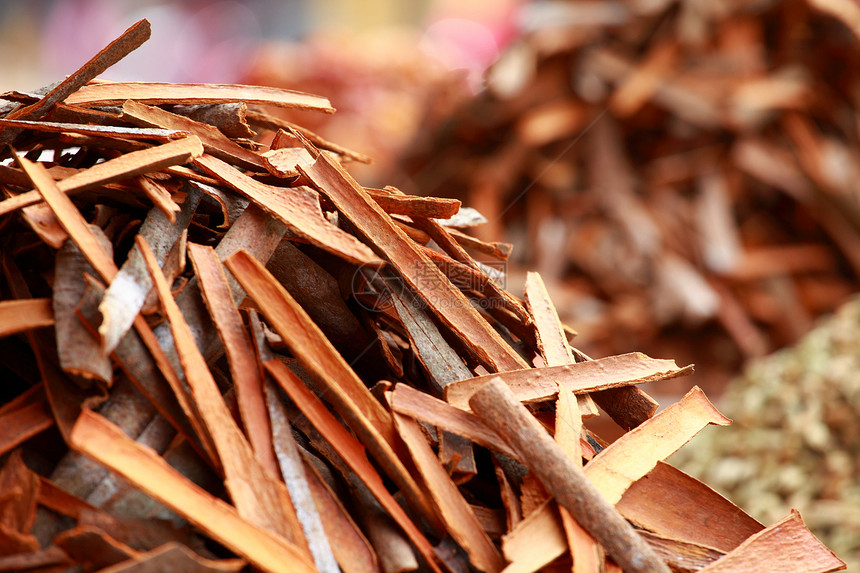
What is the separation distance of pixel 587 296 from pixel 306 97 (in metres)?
1.08

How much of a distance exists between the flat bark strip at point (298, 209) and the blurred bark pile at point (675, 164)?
106cm

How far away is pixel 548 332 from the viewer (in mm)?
416

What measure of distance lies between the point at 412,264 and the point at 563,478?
140 millimetres

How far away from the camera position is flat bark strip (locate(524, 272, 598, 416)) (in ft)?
1.23

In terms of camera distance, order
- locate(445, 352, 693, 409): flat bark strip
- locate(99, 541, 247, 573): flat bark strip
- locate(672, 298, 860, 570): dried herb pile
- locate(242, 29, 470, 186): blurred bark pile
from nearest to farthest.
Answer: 1. locate(99, 541, 247, 573): flat bark strip
2. locate(445, 352, 693, 409): flat bark strip
3. locate(672, 298, 860, 570): dried herb pile
4. locate(242, 29, 470, 186): blurred bark pile

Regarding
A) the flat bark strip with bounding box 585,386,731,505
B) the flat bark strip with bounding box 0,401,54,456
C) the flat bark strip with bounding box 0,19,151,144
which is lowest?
the flat bark strip with bounding box 585,386,731,505

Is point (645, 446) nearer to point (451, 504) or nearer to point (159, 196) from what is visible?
point (451, 504)

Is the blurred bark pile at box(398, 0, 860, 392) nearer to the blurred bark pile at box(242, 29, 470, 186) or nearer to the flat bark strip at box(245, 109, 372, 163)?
the blurred bark pile at box(242, 29, 470, 186)

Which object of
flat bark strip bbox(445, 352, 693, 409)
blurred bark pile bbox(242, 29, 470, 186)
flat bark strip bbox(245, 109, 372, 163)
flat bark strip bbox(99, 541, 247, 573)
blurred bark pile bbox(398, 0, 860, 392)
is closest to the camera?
flat bark strip bbox(99, 541, 247, 573)

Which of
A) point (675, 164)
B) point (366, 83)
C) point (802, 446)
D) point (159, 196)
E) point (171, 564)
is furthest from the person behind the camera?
point (366, 83)

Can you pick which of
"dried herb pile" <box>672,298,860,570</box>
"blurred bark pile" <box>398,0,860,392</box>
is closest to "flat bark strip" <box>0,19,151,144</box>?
"dried herb pile" <box>672,298,860,570</box>

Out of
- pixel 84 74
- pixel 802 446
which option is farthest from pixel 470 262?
pixel 802 446

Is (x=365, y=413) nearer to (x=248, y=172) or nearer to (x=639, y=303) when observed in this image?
(x=248, y=172)

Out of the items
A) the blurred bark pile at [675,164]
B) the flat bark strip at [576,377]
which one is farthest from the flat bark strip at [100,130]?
the blurred bark pile at [675,164]
